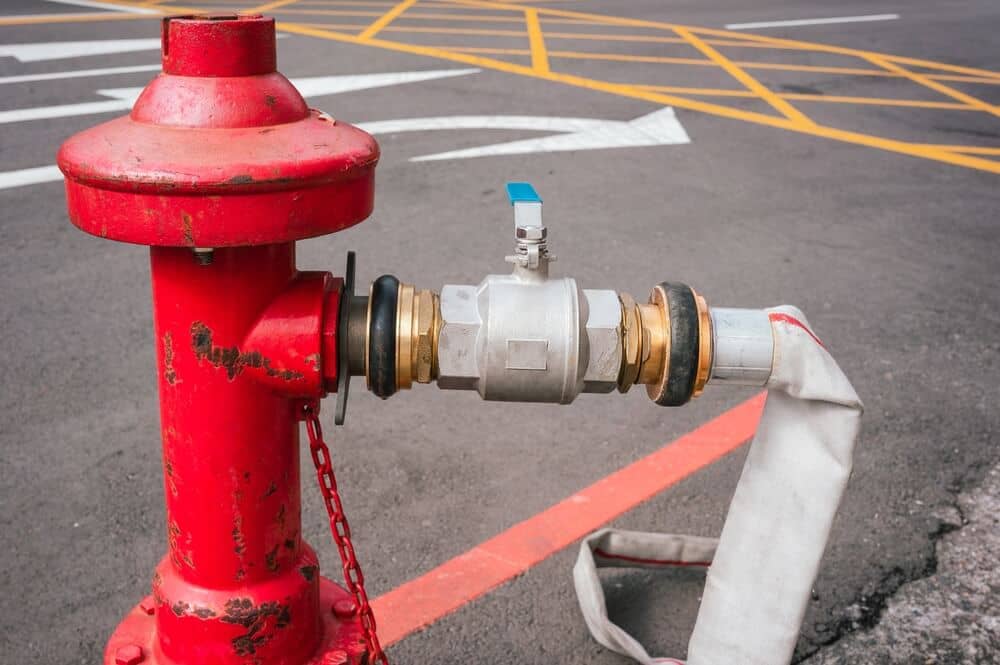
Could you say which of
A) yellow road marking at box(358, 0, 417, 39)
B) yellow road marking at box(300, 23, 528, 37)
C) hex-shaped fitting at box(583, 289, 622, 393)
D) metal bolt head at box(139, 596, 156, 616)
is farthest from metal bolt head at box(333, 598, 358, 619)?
yellow road marking at box(300, 23, 528, 37)

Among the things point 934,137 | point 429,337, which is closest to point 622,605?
point 429,337

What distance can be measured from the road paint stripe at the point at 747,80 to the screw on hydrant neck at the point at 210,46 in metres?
6.86

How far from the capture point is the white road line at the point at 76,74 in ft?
25.6

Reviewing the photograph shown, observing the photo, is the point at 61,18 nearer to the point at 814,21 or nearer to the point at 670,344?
the point at 814,21

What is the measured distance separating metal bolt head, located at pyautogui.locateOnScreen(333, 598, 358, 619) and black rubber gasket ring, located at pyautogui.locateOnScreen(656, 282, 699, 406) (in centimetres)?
63

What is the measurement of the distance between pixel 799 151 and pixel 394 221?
122 inches

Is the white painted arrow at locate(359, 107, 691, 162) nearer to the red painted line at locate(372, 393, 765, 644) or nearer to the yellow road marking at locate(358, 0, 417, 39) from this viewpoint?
the red painted line at locate(372, 393, 765, 644)

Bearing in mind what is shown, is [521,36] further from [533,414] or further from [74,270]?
[533,414]

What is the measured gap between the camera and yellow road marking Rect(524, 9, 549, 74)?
368 inches

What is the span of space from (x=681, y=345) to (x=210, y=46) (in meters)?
0.71

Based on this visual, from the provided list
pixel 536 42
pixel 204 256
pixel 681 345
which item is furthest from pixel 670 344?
pixel 536 42

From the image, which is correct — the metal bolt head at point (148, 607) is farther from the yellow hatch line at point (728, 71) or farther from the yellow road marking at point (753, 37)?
the yellow road marking at point (753, 37)

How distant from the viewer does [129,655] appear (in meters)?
1.48

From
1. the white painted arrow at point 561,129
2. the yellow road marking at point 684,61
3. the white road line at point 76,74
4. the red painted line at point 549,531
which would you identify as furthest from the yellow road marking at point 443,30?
the red painted line at point 549,531
